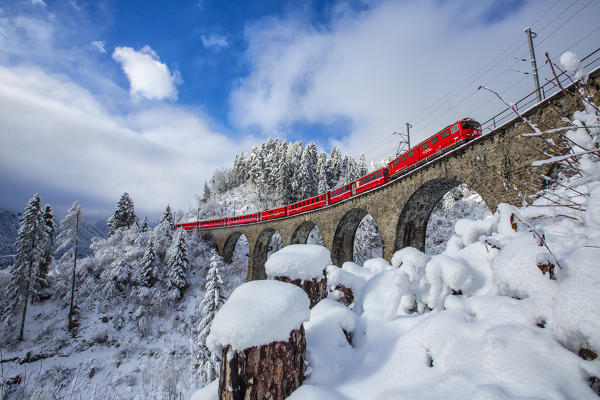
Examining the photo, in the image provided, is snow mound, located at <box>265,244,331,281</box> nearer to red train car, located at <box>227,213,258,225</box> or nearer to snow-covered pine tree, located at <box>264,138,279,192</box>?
red train car, located at <box>227,213,258,225</box>

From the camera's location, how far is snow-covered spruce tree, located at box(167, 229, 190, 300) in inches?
909

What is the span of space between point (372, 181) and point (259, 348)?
14.4 metres

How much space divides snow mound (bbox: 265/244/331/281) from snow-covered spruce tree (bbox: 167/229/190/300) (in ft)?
74.0

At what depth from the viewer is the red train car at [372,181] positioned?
1483 centimetres

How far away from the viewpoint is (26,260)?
730 inches

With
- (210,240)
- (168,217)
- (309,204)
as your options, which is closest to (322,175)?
(309,204)

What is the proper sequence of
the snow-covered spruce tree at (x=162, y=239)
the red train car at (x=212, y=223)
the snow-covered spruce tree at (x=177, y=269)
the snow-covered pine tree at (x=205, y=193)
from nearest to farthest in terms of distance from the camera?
1. the snow-covered spruce tree at (x=177, y=269)
2. the snow-covered spruce tree at (x=162, y=239)
3. the red train car at (x=212, y=223)
4. the snow-covered pine tree at (x=205, y=193)

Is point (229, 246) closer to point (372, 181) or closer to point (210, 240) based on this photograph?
point (210, 240)

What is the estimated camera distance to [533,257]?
212cm

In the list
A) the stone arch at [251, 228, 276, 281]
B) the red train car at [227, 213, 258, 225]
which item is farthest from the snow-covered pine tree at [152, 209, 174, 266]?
the stone arch at [251, 228, 276, 281]

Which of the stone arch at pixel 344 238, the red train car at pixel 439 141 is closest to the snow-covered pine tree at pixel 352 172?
the stone arch at pixel 344 238

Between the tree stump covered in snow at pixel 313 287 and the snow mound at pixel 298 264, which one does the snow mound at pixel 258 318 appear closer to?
the snow mound at pixel 298 264

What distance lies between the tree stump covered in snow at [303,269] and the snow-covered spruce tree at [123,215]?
3743 centimetres

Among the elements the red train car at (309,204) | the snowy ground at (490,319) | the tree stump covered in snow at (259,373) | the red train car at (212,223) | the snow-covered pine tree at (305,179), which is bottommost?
the tree stump covered in snow at (259,373)
